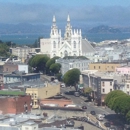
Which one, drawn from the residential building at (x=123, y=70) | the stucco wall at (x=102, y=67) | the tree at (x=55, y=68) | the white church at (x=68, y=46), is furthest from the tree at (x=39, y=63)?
the residential building at (x=123, y=70)

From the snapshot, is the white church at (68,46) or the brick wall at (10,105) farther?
the white church at (68,46)

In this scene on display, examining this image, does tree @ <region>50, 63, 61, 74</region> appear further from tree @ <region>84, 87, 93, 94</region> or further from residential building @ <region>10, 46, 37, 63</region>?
residential building @ <region>10, 46, 37, 63</region>

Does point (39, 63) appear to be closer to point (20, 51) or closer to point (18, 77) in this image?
point (18, 77)

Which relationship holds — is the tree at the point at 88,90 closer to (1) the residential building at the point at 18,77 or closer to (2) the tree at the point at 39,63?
(1) the residential building at the point at 18,77

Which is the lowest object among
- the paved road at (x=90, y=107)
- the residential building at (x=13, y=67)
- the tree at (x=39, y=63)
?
the paved road at (x=90, y=107)

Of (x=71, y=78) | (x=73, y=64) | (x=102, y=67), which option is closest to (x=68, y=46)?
(x=73, y=64)

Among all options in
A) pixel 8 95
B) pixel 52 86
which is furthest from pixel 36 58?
pixel 8 95

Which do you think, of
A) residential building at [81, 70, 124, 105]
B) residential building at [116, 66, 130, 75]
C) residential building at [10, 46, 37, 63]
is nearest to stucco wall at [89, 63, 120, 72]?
residential building at [116, 66, 130, 75]

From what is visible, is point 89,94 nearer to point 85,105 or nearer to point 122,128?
point 85,105

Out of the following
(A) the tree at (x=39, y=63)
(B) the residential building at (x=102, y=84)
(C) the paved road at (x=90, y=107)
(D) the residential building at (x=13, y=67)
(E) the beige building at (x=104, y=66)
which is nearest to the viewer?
(C) the paved road at (x=90, y=107)
